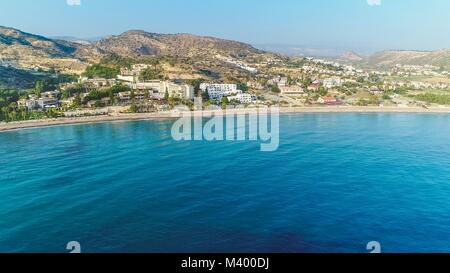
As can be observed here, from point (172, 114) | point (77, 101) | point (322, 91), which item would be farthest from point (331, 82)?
point (77, 101)

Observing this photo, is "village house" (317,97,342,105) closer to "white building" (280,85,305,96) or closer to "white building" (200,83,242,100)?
"white building" (280,85,305,96)

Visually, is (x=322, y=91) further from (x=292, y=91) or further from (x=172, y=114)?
(x=172, y=114)

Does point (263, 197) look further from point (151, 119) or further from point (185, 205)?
point (151, 119)

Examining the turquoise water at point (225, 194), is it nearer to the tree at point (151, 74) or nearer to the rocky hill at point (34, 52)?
the tree at point (151, 74)

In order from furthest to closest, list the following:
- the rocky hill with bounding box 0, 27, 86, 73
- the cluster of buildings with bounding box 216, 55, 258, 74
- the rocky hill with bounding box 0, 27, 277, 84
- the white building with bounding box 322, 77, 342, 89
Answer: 1. the cluster of buildings with bounding box 216, 55, 258, 74
2. the rocky hill with bounding box 0, 27, 277, 84
3. the rocky hill with bounding box 0, 27, 86, 73
4. the white building with bounding box 322, 77, 342, 89

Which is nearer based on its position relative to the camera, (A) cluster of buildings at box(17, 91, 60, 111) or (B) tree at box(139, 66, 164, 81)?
(A) cluster of buildings at box(17, 91, 60, 111)

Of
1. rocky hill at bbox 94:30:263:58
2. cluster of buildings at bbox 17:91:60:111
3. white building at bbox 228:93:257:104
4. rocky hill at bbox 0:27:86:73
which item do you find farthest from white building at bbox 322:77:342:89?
rocky hill at bbox 0:27:86:73

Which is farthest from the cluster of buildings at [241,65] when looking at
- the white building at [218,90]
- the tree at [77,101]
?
the tree at [77,101]

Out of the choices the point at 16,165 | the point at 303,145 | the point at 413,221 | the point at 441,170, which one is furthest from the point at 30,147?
the point at 441,170
